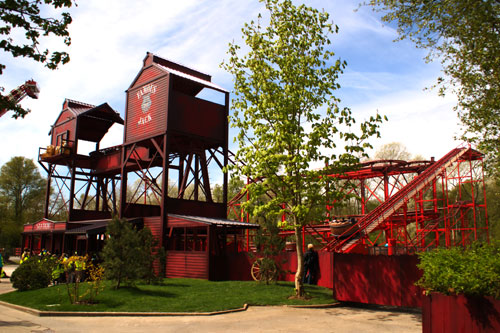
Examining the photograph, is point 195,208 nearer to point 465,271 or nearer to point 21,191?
point 465,271

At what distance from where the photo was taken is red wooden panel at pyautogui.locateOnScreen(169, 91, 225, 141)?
2692 centimetres

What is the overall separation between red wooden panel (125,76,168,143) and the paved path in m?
15.6

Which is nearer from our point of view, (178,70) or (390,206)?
(390,206)

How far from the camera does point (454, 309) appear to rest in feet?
27.0

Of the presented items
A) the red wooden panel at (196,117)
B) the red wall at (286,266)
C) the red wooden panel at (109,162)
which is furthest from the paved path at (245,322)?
the red wooden panel at (109,162)

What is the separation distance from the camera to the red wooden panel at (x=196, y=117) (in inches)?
1060

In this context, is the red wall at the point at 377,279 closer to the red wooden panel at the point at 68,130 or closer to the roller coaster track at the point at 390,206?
the roller coaster track at the point at 390,206

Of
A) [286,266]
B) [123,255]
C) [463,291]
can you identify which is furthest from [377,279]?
[123,255]

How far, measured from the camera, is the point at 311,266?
18.3 m

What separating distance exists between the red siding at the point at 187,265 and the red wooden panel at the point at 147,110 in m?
7.52

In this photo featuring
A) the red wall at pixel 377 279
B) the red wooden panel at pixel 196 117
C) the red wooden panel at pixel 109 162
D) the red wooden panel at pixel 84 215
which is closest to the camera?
the red wall at pixel 377 279

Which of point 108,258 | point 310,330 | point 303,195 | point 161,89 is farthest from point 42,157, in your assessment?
point 310,330

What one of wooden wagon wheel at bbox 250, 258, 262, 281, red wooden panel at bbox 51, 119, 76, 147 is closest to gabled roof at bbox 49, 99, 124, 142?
red wooden panel at bbox 51, 119, 76, 147

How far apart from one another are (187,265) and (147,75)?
1312cm
